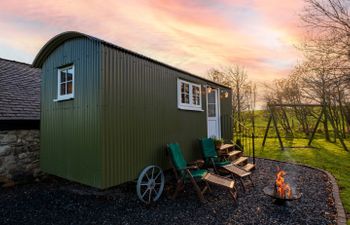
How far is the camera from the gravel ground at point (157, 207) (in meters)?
3.81

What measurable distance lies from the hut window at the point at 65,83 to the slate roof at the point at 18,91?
6.80 feet

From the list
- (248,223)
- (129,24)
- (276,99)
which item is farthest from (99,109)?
(276,99)

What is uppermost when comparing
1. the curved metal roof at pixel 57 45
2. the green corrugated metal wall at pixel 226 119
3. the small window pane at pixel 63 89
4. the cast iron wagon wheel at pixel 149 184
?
the curved metal roof at pixel 57 45

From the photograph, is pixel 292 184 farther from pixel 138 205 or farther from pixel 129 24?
pixel 129 24

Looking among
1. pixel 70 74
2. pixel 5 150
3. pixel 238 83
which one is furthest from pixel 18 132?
pixel 238 83

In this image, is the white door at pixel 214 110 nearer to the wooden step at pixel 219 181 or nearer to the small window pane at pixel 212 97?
the small window pane at pixel 212 97

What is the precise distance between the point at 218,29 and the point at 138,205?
6445 mm

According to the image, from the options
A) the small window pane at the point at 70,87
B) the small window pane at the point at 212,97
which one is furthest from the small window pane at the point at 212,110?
the small window pane at the point at 70,87

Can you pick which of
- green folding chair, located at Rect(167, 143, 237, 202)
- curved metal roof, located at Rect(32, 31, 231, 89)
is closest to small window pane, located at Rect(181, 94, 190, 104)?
curved metal roof, located at Rect(32, 31, 231, 89)

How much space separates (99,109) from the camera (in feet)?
13.1

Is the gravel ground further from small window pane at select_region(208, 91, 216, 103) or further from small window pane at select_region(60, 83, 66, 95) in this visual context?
small window pane at select_region(208, 91, 216, 103)

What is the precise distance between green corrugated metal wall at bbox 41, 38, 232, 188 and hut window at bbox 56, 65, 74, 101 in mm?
156

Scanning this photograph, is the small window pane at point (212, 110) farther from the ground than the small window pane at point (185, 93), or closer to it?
closer to it

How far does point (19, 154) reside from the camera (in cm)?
613
